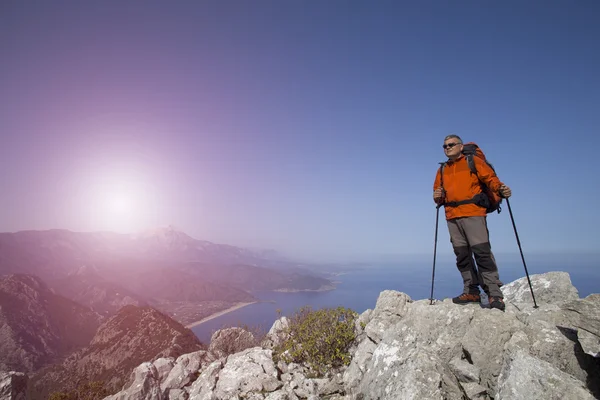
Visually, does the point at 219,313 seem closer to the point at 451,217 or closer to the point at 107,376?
the point at 107,376

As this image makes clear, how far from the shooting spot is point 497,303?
6449 millimetres

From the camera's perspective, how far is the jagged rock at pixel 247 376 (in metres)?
7.64

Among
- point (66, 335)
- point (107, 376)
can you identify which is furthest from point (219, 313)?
point (107, 376)

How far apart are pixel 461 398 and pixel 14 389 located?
21191mm

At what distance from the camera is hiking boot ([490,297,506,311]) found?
638 cm

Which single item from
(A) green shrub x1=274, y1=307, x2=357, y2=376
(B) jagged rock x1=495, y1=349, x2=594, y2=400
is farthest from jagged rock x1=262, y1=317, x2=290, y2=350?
(B) jagged rock x1=495, y1=349, x2=594, y2=400

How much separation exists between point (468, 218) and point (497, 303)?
2012 millimetres

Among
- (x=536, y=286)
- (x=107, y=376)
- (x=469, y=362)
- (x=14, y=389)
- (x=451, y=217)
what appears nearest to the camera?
(x=469, y=362)

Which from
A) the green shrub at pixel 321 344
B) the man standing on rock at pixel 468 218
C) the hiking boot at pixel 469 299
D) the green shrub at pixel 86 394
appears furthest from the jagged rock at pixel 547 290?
the green shrub at pixel 86 394

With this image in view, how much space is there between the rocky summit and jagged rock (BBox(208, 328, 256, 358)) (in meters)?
1.77

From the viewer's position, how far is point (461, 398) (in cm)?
476

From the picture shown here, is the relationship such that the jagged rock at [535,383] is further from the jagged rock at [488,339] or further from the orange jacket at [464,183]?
the orange jacket at [464,183]

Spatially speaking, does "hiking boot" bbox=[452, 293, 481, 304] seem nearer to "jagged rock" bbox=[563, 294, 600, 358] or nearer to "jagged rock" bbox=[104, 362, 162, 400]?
"jagged rock" bbox=[563, 294, 600, 358]

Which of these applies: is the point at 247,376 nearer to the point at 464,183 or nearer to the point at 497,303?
the point at 497,303
